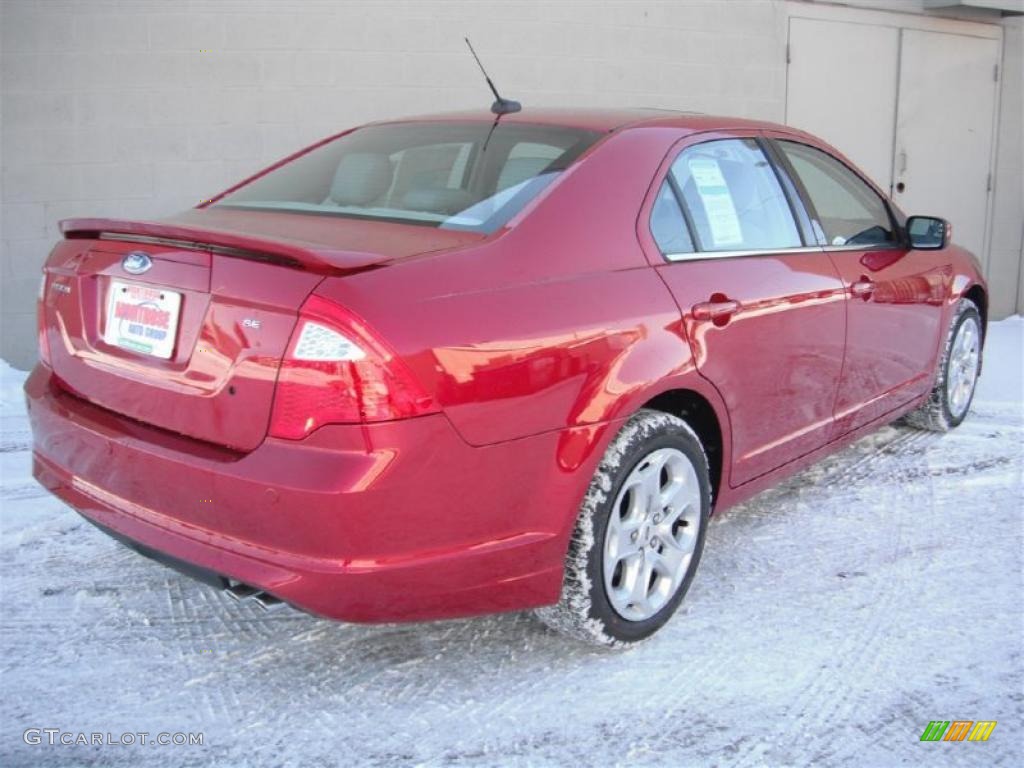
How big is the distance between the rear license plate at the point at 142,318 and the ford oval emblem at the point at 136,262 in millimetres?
39

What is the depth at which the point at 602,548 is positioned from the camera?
2799 millimetres

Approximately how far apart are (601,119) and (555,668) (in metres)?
1.75

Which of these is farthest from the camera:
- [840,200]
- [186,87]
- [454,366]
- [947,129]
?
[947,129]

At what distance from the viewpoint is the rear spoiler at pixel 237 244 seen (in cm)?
235

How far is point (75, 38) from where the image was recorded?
252 inches

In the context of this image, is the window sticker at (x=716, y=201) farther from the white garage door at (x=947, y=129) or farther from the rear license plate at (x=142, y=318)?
the white garage door at (x=947, y=129)

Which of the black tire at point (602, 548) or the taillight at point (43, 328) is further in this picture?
the taillight at point (43, 328)

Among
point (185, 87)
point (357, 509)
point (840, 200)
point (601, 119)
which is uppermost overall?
point (185, 87)

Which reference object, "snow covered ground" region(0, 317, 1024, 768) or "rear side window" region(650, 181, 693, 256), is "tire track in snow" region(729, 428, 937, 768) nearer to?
"snow covered ground" region(0, 317, 1024, 768)

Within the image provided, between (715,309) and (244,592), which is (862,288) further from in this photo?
(244,592)

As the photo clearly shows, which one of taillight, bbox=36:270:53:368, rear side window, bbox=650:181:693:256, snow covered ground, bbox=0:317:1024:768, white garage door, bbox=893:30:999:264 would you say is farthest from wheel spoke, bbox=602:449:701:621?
white garage door, bbox=893:30:999:264

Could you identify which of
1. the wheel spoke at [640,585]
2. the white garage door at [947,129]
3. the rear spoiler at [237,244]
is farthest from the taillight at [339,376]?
the white garage door at [947,129]

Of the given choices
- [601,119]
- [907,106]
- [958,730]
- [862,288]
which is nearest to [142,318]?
[601,119]

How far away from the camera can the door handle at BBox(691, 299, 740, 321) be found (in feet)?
10.0
